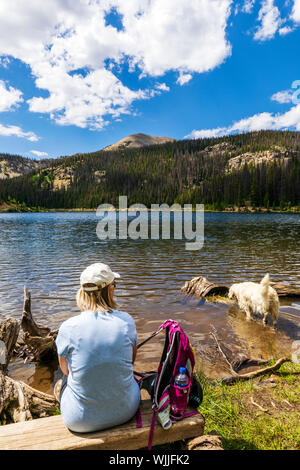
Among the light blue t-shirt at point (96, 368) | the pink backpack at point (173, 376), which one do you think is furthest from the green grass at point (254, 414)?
the light blue t-shirt at point (96, 368)

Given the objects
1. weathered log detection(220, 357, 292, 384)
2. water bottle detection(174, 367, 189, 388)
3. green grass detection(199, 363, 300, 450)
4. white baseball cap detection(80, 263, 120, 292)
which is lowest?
weathered log detection(220, 357, 292, 384)

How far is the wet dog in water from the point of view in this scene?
9055mm

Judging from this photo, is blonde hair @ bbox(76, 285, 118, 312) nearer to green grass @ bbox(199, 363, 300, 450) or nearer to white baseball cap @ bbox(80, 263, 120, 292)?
white baseball cap @ bbox(80, 263, 120, 292)

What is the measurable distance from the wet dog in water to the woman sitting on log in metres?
6.94

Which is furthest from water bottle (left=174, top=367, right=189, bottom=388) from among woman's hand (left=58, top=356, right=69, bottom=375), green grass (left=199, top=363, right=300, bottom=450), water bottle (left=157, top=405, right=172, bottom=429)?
woman's hand (left=58, top=356, right=69, bottom=375)

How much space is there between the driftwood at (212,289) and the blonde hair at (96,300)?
9640mm

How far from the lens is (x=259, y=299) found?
9.38m

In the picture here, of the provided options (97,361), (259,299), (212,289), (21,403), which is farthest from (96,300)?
(212,289)

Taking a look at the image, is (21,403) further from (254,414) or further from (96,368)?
(254,414)

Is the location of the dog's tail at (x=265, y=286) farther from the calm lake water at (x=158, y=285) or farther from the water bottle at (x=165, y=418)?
the water bottle at (x=165, y=418)

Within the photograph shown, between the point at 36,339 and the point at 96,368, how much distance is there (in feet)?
15.5

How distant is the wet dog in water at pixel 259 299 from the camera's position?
9055mm

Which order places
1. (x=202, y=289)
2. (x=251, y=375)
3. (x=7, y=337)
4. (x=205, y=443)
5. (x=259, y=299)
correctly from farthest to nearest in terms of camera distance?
(x=202, y=289)
(x=259, y=299)
(x=7, y=337)
(x=251, y=375)
(x=205, y=443)

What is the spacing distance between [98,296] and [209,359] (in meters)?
5.11
